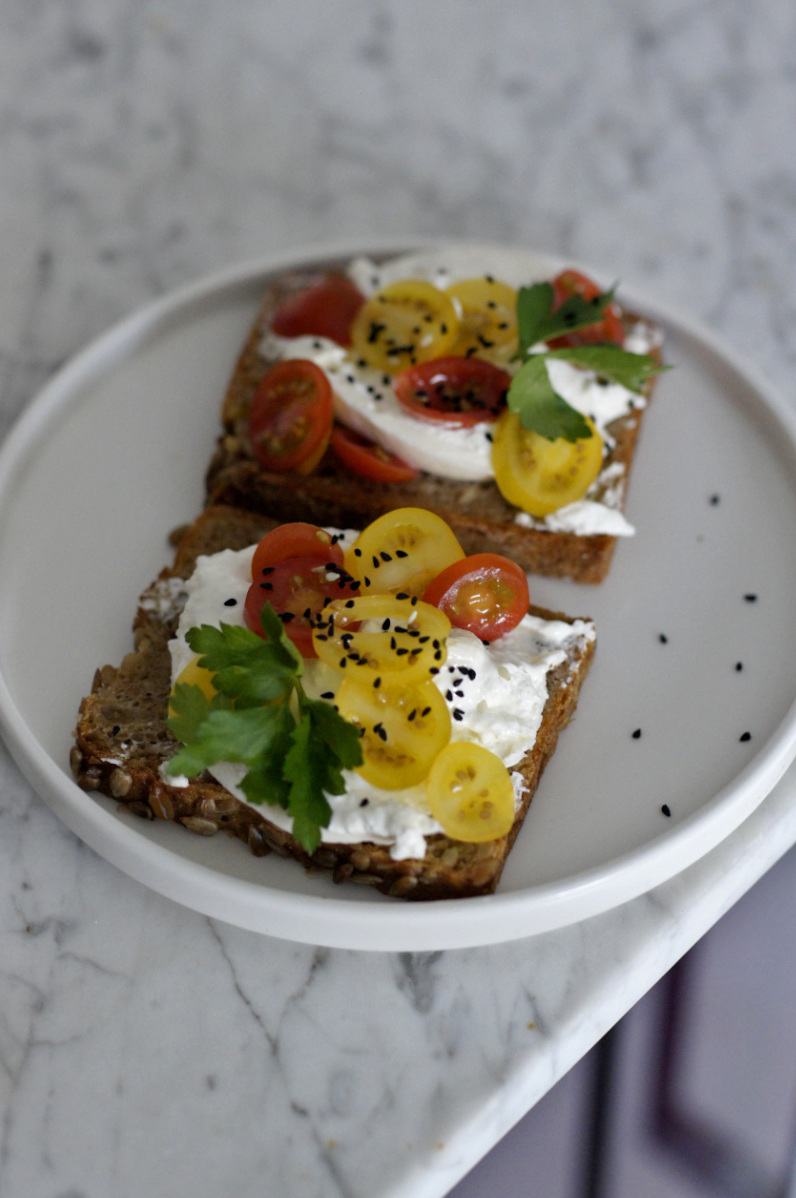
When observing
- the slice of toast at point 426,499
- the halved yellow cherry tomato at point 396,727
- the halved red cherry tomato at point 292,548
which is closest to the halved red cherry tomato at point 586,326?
the slice of toast at point 426,499

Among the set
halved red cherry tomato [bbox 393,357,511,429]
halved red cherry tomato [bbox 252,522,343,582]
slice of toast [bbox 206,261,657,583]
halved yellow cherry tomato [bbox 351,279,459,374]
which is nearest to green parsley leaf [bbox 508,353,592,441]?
halved red cherry tomato [bbox 393,357,511,429]

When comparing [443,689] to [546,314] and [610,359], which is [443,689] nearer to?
[610,359]

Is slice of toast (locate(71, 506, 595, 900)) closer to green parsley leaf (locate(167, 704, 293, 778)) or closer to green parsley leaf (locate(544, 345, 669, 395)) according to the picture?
green parsley leaf (locate(167, 704, 293, 778))

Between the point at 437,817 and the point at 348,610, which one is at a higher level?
the point at 348,610

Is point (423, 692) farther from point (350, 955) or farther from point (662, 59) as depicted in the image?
point (662, 59)

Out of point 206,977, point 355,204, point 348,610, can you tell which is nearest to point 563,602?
point 348,610

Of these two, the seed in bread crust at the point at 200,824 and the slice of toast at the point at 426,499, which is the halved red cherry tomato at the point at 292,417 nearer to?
the slice of toast at the point at 426,499
